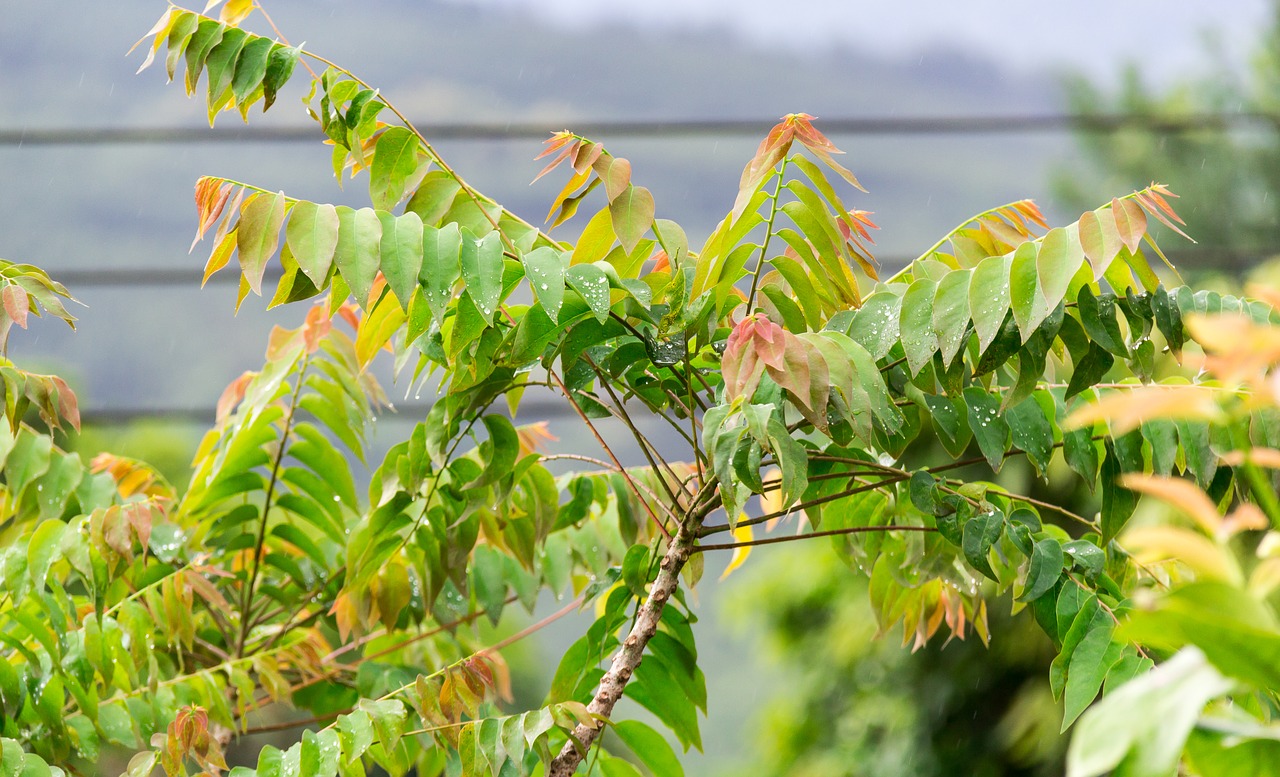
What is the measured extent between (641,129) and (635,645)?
3205mm

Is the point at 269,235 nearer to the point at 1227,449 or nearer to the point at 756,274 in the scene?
the point at 756,274

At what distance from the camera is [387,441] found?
4.37m

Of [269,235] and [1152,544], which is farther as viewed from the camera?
[269,235]

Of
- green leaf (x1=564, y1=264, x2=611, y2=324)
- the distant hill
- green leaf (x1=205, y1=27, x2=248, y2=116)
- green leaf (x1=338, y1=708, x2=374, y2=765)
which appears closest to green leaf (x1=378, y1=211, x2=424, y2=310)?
green leaf (x1=564, y1=264, x2=611, y2=324)

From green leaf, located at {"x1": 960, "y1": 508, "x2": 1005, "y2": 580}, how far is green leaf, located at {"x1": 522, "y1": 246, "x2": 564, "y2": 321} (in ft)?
1.28

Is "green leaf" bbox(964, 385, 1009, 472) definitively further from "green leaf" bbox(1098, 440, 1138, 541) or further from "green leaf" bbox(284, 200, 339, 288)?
"green leaf" bbox(284, 200, 339, 288)

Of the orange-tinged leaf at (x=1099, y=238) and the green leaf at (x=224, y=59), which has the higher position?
the green leaf at (x=224, y=59)

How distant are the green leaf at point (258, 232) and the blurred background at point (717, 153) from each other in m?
2.11

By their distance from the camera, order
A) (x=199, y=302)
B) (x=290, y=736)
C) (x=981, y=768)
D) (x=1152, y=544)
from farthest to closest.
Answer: (x=199, y=302) < (x=290, y=736) < (x=981, y=768) < (x=1152, y=544)

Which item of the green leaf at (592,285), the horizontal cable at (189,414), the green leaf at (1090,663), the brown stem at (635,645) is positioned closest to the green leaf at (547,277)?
the green leaf at (592,285)

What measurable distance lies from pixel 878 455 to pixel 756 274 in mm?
361

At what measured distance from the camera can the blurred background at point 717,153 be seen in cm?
360

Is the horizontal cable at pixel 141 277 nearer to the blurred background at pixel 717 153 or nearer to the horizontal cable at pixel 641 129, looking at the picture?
the blurred background at pixel 717 153

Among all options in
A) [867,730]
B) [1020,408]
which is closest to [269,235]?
[1020,408]
